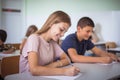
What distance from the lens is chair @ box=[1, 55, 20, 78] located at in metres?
2.02

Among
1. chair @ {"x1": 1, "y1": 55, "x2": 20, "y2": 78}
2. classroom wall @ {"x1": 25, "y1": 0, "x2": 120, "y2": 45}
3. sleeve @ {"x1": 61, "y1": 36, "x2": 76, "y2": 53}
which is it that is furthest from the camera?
classroom wall @ {"x1": 25, "y1": 0, "x2": 120, "y2": 45}

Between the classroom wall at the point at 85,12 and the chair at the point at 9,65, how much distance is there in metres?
4.21

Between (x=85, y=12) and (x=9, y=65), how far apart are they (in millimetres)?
4812

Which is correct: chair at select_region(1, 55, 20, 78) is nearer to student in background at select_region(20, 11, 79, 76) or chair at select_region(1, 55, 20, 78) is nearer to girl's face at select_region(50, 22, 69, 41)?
student in background at select_region(20, 11, 79, 76)

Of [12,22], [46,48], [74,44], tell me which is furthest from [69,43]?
[12,22]

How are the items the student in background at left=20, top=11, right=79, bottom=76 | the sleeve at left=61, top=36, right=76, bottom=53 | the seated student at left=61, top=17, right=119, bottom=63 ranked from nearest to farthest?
1. the student in background at left=20, top=11, right=79, bottom=76
2. the seated student at left=61, top=17, right=119, bottom=63
3. the sleeve at left=61, top=36, right=76, bottom=53

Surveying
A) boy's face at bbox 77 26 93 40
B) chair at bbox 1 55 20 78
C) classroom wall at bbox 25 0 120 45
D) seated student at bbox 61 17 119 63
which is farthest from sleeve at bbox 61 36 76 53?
classroom wall at bbox 25 0 120 45

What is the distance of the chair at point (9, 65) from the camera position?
6.61 feet

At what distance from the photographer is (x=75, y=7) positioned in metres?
7.09

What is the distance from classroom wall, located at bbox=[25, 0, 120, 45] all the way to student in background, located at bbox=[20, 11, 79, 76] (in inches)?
173

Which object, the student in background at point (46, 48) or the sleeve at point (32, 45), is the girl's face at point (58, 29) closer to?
the student in background at point (46, 48)

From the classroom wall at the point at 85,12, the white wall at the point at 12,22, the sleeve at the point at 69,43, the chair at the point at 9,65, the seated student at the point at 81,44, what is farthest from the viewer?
the white wall at the point at 12,22

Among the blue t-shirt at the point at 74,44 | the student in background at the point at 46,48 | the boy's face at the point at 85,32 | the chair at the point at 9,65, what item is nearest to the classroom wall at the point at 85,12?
the blue t-shirt at the point at 74,44

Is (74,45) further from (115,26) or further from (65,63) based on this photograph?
(115,26)
